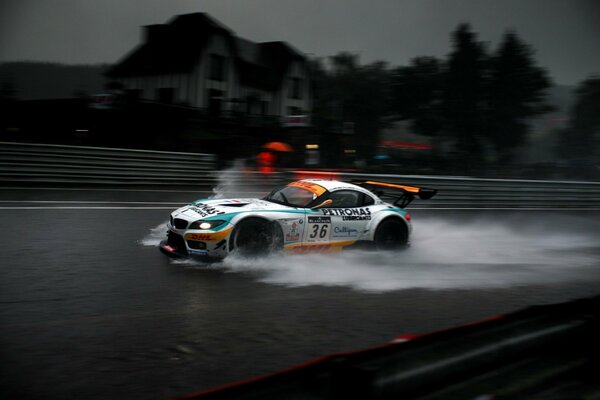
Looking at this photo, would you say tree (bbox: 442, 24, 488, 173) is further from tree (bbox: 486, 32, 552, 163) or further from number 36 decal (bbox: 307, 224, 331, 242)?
number 36 decal (bbox: 307, 224, 331, 242)

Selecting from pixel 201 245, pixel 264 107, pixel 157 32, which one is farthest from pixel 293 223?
pixel 264 107

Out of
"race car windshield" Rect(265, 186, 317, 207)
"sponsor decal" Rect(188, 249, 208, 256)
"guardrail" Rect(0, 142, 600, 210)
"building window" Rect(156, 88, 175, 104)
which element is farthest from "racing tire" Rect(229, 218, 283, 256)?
"building window" Rect(156, 88, 175, 104)

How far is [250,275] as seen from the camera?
7.39 m

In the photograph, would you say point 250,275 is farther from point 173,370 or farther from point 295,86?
point 295,86

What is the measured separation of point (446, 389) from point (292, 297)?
11.5 feet

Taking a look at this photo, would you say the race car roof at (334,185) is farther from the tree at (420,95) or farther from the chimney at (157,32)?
the tree at (420,95)

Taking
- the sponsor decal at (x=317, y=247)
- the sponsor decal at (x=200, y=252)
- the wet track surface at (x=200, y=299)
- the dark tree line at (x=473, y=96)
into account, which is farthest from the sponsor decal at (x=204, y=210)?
the dark tree line at (x=473, y=96)

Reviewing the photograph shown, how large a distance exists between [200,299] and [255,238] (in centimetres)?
200

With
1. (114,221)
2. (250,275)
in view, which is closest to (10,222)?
(114,221)

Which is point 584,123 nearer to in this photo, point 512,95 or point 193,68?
point 512,95

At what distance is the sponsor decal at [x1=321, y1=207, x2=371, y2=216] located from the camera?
8788mm

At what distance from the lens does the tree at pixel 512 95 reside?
73.5 metres

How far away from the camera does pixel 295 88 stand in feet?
167

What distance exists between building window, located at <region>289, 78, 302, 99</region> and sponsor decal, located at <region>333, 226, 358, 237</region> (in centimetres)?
4244
